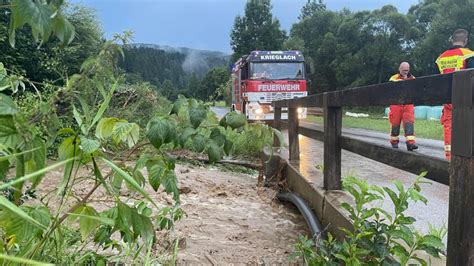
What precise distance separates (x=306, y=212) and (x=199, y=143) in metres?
2.40

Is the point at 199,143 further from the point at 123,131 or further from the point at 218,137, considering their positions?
the point at 123,131

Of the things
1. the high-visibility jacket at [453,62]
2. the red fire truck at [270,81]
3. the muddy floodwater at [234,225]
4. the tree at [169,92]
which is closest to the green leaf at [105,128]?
the tree at [169,92]

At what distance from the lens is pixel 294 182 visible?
16.2 feet

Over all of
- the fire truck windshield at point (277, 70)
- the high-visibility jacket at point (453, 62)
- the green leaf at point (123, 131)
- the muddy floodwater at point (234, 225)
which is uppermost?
the fire truck windshield at point (277, 70)

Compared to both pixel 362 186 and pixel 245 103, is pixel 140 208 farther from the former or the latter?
pixel 245 103

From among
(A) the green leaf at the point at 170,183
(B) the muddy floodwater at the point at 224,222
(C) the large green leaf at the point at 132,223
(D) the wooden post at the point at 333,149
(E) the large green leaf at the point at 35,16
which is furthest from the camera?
(D) the wooden post at the point at 333,149

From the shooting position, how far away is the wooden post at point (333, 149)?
3.54m

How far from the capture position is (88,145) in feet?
3.84

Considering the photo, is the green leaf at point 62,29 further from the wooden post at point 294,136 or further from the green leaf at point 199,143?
the wooden post at point 294,136

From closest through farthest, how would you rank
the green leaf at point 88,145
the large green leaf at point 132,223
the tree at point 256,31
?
1. the green leaf at point 88,145
2. the large green leaf at point 132,223
3. the tree at point 256,31

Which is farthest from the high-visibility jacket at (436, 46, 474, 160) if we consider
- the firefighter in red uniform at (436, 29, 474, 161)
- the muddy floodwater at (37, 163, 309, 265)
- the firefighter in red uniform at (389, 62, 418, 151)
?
the muddy floodwater at (37, 163, 309, 265)

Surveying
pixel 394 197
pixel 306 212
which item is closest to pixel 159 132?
pixel 394 197

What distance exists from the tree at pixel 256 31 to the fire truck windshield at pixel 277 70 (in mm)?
39119

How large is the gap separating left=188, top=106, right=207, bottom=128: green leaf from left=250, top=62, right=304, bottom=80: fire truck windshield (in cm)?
1411
